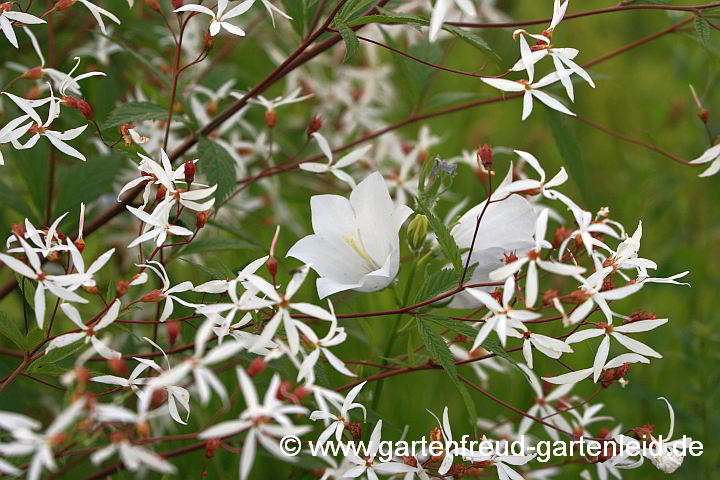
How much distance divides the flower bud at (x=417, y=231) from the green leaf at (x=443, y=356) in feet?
0.40

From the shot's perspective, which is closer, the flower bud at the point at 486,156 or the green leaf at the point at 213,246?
the flower bud at the point at 486,156

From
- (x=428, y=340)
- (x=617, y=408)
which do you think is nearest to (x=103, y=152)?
(x=428, y=340)

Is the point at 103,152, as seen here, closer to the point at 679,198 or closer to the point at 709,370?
the point at 709,370

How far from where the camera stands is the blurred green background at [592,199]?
1.03 m

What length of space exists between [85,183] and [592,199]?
87cm

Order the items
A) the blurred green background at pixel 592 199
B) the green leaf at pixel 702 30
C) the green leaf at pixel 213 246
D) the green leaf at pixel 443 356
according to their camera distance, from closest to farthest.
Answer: the green leaf at pixel 443 356, the green leaf at pixel 702 30, the green leaf at pixel 213 246, the blurred green background at pixel 592 199

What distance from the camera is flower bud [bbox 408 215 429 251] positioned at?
759 mm

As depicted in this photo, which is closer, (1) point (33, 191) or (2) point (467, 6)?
(2) point (467, 6)

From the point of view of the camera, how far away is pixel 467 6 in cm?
56

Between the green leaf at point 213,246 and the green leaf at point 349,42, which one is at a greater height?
the green leaf at point 349,42

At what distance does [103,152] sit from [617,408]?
91 centimetres

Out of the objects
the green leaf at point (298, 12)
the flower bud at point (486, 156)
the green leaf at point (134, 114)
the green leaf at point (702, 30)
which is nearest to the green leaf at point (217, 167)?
the green leaf at point (134, 114)
